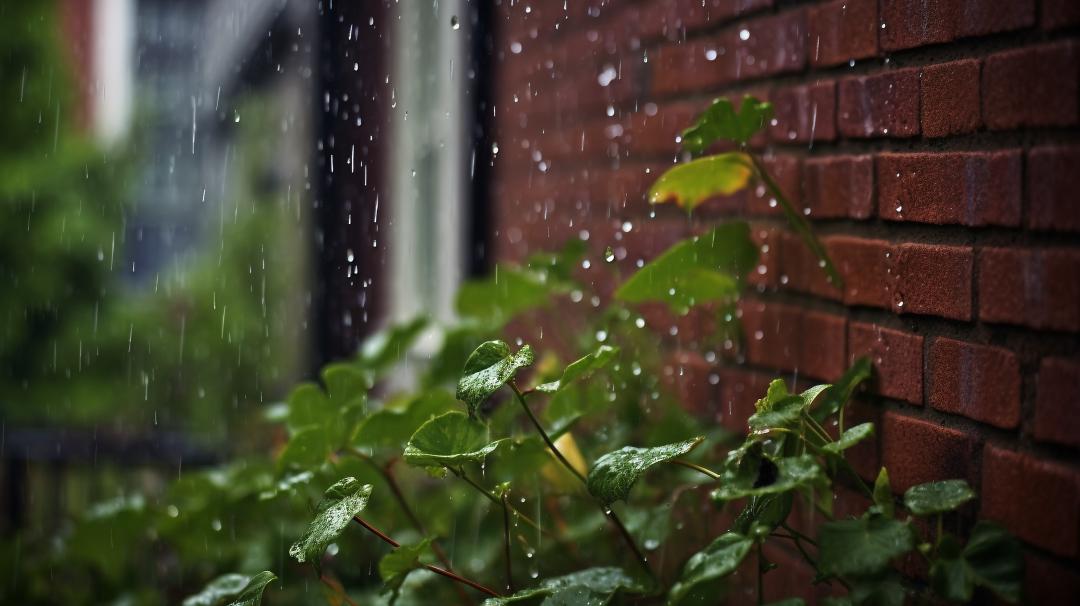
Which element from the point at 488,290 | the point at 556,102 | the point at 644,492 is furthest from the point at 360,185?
the point at 644,492

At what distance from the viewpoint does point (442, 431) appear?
3.94 feet

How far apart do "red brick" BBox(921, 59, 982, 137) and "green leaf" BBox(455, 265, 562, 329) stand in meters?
0.81

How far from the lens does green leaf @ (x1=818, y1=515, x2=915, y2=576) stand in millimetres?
994

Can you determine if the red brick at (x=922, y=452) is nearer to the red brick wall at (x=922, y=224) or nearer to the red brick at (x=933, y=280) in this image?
the red brick wall at (x=922, y=224)

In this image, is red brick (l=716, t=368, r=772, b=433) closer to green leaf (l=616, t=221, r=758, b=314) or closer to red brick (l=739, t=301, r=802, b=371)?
red brick (l=739, t=301, r=802, b=371)

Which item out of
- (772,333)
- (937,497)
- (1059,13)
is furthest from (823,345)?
(1059,13)

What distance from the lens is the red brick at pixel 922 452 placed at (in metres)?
1.19

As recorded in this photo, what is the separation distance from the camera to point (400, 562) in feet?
3.98

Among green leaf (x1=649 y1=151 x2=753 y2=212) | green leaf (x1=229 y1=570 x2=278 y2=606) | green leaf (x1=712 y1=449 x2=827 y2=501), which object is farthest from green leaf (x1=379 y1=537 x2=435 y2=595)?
green leaf (x1=649 y1=151 x2=753 y2=212)

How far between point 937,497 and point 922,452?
0.20m

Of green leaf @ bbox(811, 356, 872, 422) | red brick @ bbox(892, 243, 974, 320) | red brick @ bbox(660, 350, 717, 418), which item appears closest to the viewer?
red brick @ bbox(892, 243, 974, 320)

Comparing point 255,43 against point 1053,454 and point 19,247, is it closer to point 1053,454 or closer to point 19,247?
point 19,247

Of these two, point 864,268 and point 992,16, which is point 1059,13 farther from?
point 864,268

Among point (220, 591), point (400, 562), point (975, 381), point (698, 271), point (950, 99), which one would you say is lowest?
point (220, 591)
